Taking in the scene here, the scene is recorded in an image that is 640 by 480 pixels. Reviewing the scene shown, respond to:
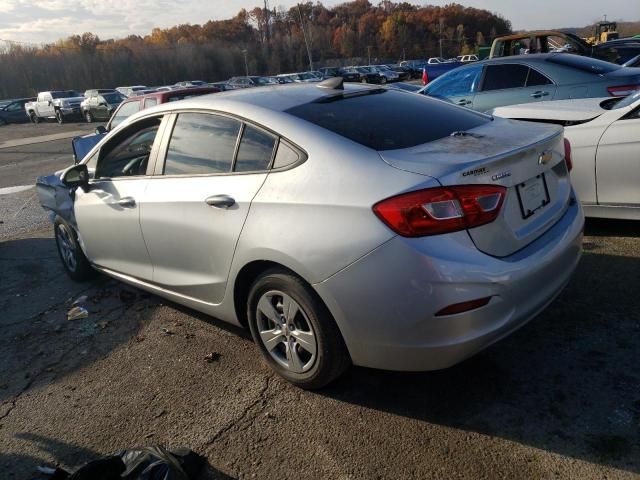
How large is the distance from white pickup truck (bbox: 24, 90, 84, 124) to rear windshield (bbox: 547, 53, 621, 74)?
29812mm

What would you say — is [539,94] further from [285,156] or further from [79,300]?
[79,300]

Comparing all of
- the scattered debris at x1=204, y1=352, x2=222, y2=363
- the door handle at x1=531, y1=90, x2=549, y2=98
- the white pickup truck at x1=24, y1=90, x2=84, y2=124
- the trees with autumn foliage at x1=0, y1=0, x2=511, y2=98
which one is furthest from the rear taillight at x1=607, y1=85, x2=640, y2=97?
the trees with autumn foliage at x1=0, y1=0, x2=511, y2=98

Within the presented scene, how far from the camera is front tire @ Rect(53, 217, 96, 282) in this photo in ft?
16.0

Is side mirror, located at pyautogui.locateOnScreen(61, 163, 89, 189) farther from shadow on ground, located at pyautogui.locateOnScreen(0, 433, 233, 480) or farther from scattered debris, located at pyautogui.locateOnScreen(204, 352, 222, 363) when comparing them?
shadow on ground, located at pyautogui.locateOnScreen(0, 433, 233, 480)

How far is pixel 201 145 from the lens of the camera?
3367 mm

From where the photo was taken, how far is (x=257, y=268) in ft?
9.83

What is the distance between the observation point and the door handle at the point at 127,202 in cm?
377


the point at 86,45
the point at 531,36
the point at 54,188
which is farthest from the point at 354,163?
the point at 86,45

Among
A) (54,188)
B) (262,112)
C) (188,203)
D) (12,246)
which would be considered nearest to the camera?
(262,112)

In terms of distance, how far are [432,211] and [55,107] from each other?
112 feet

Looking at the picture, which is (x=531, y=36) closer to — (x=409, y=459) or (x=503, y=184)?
(x=503, y=184)

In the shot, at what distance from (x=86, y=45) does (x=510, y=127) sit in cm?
9088

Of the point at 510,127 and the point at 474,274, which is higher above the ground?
the point at 510,127

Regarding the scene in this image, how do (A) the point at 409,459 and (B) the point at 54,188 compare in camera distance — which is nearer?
(A) the point at 409,459
